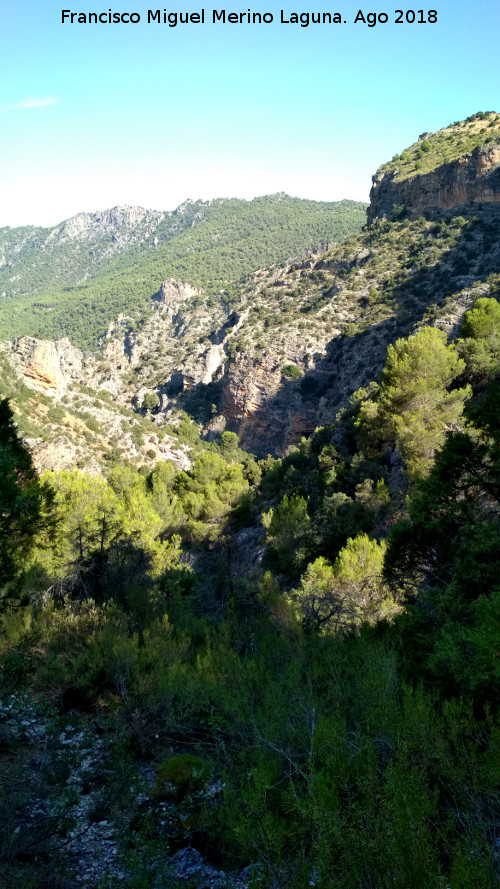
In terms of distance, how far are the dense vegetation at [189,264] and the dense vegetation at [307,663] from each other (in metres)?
70.7

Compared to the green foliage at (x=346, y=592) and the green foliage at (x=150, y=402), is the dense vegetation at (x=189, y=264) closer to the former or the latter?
the green foliage at (x=150, y=402)

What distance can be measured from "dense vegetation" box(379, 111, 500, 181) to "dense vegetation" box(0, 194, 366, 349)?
2843cm

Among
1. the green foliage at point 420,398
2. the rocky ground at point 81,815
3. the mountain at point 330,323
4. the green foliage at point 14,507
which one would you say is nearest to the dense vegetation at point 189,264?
the mountain at point 330,323

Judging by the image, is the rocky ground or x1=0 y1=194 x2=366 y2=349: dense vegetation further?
x1=0 y1=194 x2=366 y2=349: dense vegetation

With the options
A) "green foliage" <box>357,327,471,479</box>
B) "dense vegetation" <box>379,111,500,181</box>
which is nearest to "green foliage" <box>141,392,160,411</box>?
"dense vegetation" <box>379,111,500,181</box>

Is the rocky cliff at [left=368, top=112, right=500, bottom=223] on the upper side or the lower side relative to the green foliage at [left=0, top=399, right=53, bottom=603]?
upper

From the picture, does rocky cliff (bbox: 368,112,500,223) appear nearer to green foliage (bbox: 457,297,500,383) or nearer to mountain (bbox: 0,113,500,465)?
mountain (bbox: 0,113,500,465)

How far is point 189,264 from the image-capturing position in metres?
104

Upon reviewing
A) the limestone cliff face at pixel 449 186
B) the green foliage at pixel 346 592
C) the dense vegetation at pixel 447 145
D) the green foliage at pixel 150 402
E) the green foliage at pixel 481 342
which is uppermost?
the dense vegetation at pixel 447 145

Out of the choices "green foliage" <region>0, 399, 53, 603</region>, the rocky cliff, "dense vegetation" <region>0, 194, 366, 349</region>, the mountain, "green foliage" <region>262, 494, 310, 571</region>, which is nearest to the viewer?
"green foliage" <region>0, 399, 53, 603</region>

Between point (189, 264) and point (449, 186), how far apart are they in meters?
65.5

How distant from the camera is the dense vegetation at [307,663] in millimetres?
3129

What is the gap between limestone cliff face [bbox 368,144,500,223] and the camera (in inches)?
1746

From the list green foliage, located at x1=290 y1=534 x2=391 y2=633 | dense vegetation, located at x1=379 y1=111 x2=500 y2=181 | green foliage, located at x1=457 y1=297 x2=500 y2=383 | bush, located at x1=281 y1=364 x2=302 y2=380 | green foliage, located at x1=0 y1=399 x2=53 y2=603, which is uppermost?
dense vegetation, located at x1=379 y1=111 x2=500 y2=181
